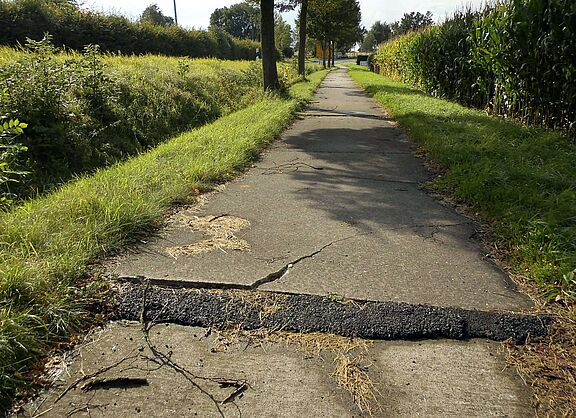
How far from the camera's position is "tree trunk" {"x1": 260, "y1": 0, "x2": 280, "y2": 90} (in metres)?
14.4

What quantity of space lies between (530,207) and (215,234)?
295 centimetres

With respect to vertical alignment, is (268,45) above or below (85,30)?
below

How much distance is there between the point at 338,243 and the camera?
3613 millimetres

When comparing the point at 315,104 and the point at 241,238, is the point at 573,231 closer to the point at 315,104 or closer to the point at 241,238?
the point at 241,238

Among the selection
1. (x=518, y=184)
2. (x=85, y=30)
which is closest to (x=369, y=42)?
(x=85, y=30)

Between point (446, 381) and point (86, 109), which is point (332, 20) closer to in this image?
point (86, 109)

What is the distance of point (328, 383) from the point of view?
2.08 meters

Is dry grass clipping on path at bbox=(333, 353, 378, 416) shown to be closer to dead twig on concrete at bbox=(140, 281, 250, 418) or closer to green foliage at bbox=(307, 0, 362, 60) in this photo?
dead twig on concrete at bbox=(140, 281, 250, 418)

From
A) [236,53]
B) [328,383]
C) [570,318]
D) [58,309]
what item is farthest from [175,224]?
[236,53]

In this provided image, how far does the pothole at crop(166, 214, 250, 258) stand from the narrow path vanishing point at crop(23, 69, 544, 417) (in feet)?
0.05

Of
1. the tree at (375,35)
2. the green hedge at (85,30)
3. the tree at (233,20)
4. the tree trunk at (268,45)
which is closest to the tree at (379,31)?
the tree at (375,35)

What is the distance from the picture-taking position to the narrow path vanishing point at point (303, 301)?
197cm

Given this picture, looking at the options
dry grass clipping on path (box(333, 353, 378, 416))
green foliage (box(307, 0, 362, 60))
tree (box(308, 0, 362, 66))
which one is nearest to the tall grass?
dry grass clipping on path (box(333, 353, 378, 416))

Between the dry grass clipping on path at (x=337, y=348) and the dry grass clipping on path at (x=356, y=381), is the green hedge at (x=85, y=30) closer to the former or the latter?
the dry grass clipping on path at (x=337, y=348)
